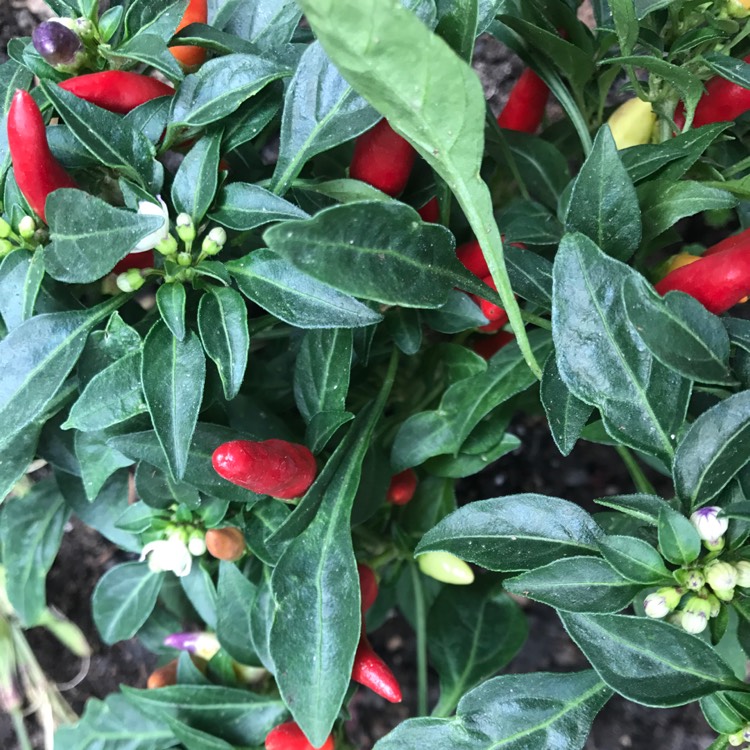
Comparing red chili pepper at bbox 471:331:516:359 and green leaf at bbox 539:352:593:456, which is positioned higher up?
green leaf at bbox 539:352:593:456

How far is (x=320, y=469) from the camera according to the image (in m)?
0.81

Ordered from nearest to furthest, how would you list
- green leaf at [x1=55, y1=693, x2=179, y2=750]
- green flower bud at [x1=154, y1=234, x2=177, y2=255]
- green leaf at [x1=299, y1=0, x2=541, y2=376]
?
1. green leaf at [x1=299, y1=0, x2=541, y2=376]
2. green flower bud at [x1=154, y1=234, x2=177, y2=255]
3. green leaf at [x1=55, y1=693, x2=179, y2=750]

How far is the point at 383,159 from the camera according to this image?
71cm

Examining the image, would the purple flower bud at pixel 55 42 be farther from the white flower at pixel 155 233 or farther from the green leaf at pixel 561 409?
the green leaf at pixel 561 409

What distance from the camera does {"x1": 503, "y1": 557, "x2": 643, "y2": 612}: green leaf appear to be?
640mm

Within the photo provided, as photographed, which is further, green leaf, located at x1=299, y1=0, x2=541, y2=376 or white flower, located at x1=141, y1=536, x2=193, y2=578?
white flower, located at x1=141, y1=536, x2=193, y2=578

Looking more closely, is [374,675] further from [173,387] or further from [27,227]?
[27,227]

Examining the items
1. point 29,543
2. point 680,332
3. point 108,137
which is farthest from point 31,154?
point 29,543

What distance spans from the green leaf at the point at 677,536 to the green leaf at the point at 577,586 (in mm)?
50

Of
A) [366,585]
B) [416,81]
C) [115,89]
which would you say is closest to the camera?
[416,81]

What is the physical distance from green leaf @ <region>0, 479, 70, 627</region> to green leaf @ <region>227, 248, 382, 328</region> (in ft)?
1.99

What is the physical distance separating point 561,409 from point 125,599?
0.67 metres

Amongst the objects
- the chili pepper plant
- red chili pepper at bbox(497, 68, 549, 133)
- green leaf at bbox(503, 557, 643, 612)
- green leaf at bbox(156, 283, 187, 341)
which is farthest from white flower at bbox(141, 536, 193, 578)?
red chili pepper at bbox(497, 68, 549, 133)

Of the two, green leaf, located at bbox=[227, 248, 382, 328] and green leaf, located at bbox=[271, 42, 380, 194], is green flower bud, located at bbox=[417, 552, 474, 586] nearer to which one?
green leaf, located at bbox=[227, 248, 382, 328]
